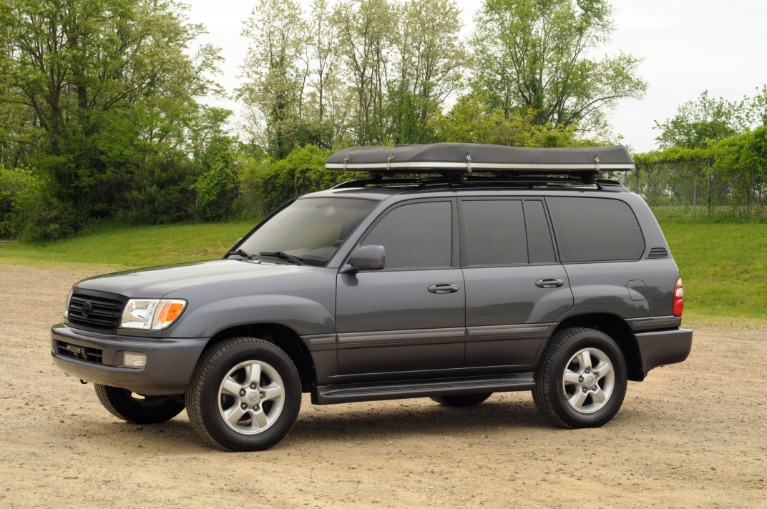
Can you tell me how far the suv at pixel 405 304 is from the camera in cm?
787

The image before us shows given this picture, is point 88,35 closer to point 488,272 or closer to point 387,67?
point 387,67

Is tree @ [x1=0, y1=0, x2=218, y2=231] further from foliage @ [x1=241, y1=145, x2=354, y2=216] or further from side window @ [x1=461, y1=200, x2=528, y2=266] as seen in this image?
side window @ [x1=461, y1=200, x2=528, y2=266]

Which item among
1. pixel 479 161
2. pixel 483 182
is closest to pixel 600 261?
pixel 483 182

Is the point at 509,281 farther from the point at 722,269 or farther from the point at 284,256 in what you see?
the point at 722,269

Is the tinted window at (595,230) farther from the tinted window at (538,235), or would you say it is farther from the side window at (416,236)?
the side window at (416,236)

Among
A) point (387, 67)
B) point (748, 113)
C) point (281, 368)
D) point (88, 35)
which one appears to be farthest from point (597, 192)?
point (387, 67)

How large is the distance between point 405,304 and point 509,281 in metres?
0.98

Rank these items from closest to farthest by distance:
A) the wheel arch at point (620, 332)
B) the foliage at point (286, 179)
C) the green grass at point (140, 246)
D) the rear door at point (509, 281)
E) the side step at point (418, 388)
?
1. the side step at point (418, 388)
2. the rear door at point (509, 281)
3. the wheel arch at point (620, 332)
4. the green grass at point (140, 246)
5. the foliage at point (286, 179)

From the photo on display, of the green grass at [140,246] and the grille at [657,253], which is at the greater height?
the grille at [657,253]

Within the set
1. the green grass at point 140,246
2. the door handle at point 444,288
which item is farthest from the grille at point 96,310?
the green grass at point 140,246

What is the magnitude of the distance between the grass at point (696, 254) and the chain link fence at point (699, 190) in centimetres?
70

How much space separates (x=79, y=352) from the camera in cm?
819

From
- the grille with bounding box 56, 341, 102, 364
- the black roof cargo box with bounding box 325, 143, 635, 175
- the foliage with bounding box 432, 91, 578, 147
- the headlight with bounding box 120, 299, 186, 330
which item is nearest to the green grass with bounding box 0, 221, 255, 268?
the foliage with bounding box 432, 91, 578, 147

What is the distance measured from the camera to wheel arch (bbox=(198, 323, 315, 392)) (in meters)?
8.20
